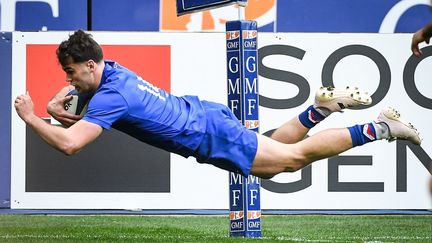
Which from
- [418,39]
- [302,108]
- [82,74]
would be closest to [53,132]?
[82,74]

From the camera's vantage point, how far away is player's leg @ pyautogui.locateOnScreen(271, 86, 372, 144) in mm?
10070

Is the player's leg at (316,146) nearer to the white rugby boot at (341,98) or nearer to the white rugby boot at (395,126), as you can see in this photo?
the white rugby boot at (395,126)

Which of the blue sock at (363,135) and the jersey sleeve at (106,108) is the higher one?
the jersey sleeve at (106,108)

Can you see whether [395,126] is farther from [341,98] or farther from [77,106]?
[77,106]

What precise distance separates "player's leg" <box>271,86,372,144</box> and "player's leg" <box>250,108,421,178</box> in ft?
0.98

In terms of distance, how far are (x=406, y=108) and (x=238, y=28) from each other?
3.57m

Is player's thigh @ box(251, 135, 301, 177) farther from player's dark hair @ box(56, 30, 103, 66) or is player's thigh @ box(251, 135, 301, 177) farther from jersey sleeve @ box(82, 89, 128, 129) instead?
player's dark hair @ box(56, 30, 103, 66)

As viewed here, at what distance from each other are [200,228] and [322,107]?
8.69ft

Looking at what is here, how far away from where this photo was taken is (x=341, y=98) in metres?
10.1

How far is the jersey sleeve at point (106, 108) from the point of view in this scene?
9.02 metres

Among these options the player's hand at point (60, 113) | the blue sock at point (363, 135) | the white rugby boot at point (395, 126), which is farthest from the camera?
the white rugby boot at point (395, 126)

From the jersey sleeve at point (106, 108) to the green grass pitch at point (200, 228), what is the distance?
1861mm

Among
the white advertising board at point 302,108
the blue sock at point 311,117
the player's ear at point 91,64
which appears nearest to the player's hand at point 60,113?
the player's ear at point 91,64

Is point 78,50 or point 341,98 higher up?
point 78,50
